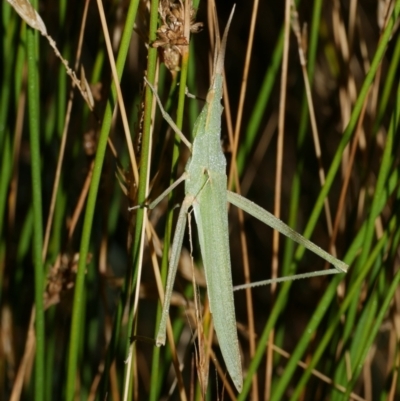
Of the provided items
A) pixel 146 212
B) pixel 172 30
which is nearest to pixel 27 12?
pixel 172 30

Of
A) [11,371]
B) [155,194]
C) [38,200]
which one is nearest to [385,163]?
[155,194]

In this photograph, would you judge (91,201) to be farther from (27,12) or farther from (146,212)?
(27,12)

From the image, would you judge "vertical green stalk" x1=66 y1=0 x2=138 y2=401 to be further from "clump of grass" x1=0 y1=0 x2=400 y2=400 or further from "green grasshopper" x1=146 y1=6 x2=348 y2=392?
"green grasshopper" x1=146 y1=6 x2=348 y2=392

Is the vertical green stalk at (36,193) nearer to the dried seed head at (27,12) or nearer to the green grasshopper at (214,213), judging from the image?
the dried seed head at (27,12)

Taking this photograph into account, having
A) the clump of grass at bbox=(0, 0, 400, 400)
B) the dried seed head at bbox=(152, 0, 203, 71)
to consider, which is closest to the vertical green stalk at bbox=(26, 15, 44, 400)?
the clump of grass at bbox=(0, 0, 400, 400)

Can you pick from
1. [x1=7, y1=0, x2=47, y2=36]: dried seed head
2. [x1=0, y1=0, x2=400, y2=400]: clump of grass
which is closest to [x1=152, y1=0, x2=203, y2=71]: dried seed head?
[x1=0, y1=0, x2=400, y2=400]: clump of grass

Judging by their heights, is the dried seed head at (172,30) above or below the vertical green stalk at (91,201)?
above

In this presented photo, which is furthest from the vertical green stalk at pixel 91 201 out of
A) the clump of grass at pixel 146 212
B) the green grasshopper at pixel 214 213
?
the green grasshopper at pixel 214 213

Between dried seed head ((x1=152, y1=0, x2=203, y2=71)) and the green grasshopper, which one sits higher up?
dried seed head ((x1=152, y1=0, x2=203, y2=71))

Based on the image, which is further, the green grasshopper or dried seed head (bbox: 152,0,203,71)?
the green grasshopper
